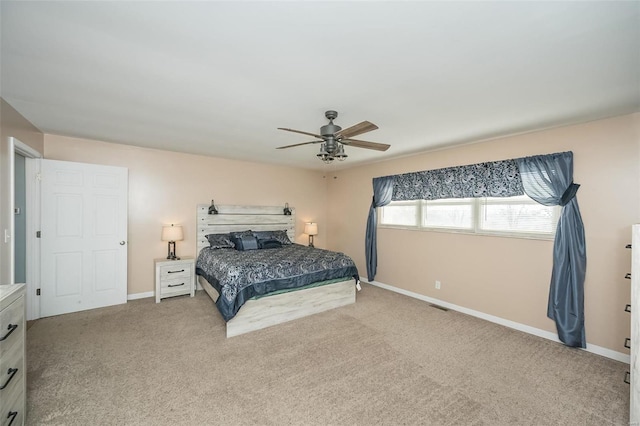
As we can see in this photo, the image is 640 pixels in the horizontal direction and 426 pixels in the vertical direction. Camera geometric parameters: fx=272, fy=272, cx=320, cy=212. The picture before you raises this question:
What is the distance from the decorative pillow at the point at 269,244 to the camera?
493 centimetres

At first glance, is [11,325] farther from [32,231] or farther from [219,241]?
[219,241]

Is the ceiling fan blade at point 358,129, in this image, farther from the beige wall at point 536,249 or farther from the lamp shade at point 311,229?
the lamp shade at point 311,229

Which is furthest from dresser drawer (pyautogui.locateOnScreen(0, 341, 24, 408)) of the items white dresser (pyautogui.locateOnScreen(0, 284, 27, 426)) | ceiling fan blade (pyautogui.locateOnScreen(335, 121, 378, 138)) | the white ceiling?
ceiling fan blade (pyautogui.locateOnScreen(335, 121, 378, 138))

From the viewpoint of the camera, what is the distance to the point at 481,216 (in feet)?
12.6

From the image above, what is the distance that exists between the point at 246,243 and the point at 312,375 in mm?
2786

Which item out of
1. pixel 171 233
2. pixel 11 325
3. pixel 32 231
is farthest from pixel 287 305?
pixel 32 231

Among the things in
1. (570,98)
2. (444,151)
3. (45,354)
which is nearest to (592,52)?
(570,98)

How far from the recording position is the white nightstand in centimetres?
419

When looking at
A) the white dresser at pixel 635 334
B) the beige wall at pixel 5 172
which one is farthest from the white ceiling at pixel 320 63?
the white dresser at pixel 635 334

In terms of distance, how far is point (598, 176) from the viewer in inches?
112

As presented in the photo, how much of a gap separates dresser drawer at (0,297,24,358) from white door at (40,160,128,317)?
2.45 metres

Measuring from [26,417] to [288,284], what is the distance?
7.78 feet

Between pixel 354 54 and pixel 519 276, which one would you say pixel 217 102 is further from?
pixel 519 276

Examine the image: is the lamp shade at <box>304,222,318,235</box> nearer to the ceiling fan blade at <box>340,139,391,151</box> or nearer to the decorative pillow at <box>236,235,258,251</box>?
the decorative pillow at <box>236,235,258,251</box>
